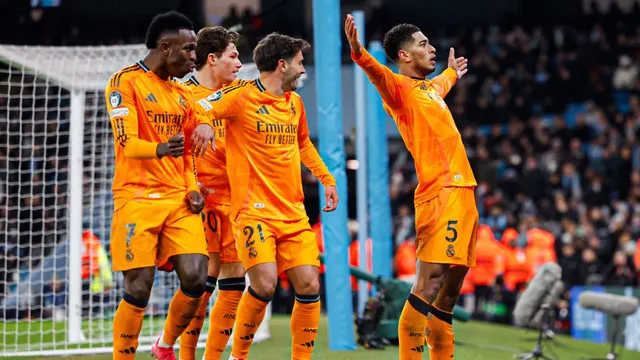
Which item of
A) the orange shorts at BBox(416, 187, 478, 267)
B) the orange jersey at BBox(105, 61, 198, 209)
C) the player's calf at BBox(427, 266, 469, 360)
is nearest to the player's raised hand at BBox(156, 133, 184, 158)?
the orange jersey at BBox(105, 61, 198, 209)

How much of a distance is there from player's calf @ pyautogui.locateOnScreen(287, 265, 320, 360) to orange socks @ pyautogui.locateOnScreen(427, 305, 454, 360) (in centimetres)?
78

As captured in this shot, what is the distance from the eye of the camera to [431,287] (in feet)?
20.0

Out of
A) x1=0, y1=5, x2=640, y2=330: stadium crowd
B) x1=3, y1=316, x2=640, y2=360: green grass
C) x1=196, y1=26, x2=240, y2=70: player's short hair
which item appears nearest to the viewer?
x1=196, y1=26, x2=240, y2=70: player's short hair

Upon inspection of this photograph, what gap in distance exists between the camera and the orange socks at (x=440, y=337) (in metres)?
6.32

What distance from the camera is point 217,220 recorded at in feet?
22.3

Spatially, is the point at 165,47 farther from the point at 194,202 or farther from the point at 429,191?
the point at 429,191

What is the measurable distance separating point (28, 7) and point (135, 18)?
7.92 ft

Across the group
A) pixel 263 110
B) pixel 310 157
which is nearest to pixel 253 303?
pixel 310 157

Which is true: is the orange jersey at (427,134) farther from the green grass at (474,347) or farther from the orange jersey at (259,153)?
the green grass at (474,347)

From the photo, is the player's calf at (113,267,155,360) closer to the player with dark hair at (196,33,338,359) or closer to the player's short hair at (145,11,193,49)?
the player with dark hair at (196,33,338,359)

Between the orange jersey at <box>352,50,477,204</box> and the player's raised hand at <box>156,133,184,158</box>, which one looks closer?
the player's raised hand at <box>156,133,184,158</box>

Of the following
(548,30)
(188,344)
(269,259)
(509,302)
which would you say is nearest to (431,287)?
(269,259)

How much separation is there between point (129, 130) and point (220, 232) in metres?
1.43

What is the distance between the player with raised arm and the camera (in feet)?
21.9
